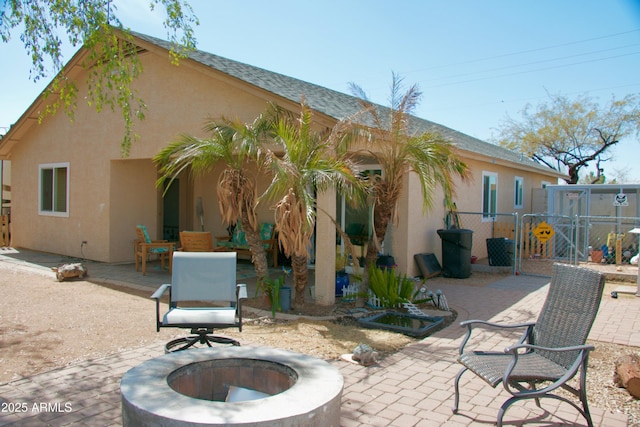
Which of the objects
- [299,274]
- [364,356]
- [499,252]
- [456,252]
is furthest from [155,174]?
[364,356]

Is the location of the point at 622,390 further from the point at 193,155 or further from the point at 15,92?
the point at 15,92

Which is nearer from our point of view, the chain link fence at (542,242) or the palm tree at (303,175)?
the palm tree at (303,175)

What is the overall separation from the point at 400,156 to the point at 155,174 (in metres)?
8.25

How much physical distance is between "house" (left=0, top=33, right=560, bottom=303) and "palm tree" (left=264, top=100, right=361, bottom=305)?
63cm

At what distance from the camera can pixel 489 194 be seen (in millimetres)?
15109

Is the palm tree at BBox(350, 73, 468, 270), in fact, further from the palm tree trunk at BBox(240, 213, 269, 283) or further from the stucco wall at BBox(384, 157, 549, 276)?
the palm tree trunk at BBox(240, 213, 269, 283)

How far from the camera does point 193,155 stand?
25.3 feet

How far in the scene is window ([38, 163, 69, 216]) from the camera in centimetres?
1401

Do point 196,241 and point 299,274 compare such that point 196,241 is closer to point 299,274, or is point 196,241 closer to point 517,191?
point 299,274

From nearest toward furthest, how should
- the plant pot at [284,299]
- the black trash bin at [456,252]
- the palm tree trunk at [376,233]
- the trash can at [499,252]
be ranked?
the plant pot at [284,299], the palm tree trunk at [376,233], the black trash bin at [456,252], the trash can at [499,252]

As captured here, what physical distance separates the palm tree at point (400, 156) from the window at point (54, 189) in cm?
974

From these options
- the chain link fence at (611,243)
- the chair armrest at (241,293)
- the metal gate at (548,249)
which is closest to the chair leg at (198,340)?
the chair armrest at (241,293)

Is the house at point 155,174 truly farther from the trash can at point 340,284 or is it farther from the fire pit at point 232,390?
the fire pit at point 232,390

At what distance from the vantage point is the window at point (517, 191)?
17578 millimetres
